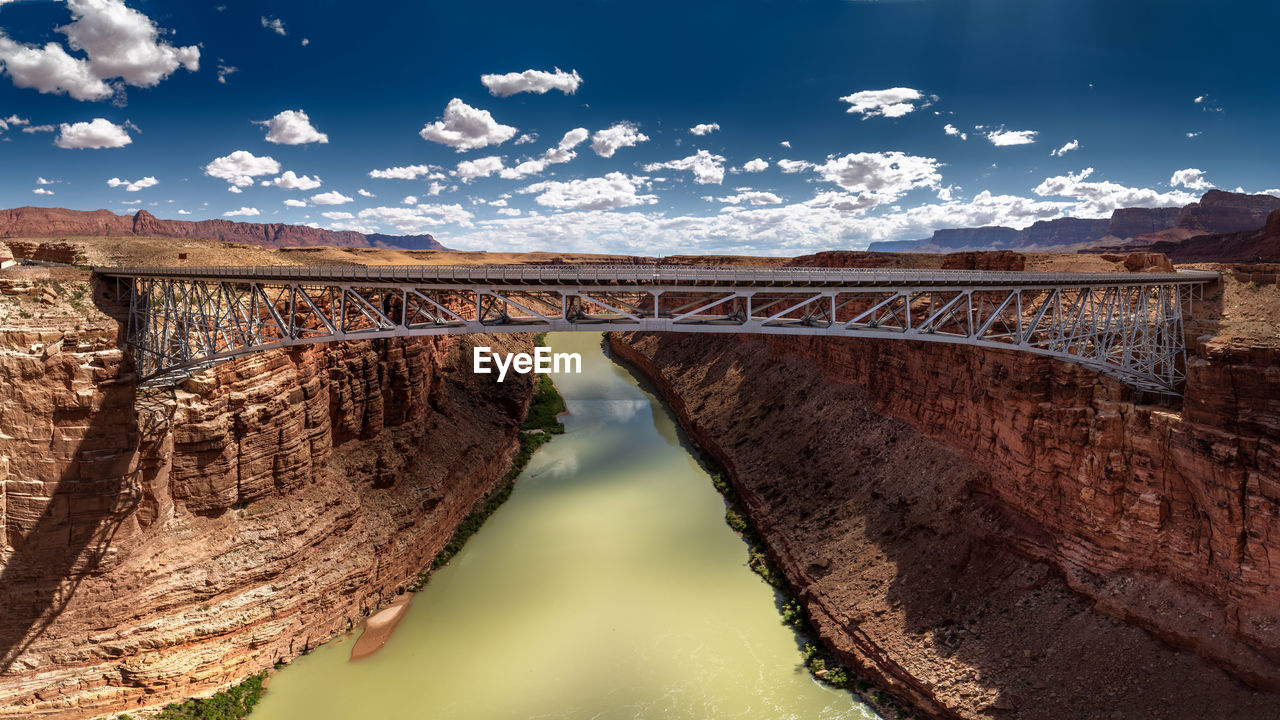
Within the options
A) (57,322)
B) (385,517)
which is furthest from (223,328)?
(385,517)

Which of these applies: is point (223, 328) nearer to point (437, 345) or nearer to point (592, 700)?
point (437, 345)

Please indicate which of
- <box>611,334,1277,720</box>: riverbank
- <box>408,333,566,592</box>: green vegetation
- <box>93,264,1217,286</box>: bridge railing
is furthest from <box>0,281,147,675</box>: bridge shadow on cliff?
<box>611,334,1277,720</box>: riverbank

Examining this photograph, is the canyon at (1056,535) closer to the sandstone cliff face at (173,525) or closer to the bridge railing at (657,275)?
the bridge railing at (657,275)

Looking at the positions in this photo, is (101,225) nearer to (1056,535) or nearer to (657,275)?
(657,275)

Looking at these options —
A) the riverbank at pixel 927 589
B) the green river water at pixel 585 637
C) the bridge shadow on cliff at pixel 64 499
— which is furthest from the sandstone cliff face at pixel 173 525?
the riverbank at pixel 927 589

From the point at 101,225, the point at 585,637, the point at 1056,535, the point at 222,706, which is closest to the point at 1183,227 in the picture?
the point at 1056,535
